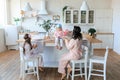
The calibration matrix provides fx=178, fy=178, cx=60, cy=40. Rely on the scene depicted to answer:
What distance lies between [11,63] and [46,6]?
11.2ft

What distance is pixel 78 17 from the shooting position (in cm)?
793

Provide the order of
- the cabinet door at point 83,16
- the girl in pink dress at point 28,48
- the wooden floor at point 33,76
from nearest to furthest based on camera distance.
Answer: the girl in pink dress at point 28,48 < the wooden floor at point 33,76 < the cabinet door at point 83,16

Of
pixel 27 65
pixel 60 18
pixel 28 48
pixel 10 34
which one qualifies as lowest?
pixel 27 65

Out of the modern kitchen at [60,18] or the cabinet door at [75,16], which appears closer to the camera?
the modern kitchen at [60,18]

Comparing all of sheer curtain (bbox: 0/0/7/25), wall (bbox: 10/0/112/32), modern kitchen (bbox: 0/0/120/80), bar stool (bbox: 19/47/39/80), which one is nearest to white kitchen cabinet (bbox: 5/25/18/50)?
modern kitchen (bbox: 0/0/120/80)

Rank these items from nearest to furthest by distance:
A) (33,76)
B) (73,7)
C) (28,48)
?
(28,48)
(33,76)
(73,7)

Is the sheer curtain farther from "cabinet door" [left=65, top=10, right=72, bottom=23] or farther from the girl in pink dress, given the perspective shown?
the girl in pink dress

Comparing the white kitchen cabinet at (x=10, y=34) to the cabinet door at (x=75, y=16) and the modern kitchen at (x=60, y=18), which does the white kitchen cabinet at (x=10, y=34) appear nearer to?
the modern kitchen at (x=60, y=18)

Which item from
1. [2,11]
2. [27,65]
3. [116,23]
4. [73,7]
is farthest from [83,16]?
[27,65]

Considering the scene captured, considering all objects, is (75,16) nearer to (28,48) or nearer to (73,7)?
(73,7)

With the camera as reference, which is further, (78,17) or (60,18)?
(60,18)

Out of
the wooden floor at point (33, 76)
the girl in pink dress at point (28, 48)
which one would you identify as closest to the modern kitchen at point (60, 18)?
the wooden floor at point (33, 76)

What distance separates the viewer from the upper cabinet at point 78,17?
7.90 metres

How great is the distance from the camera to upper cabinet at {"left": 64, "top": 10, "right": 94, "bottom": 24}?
790 cm
